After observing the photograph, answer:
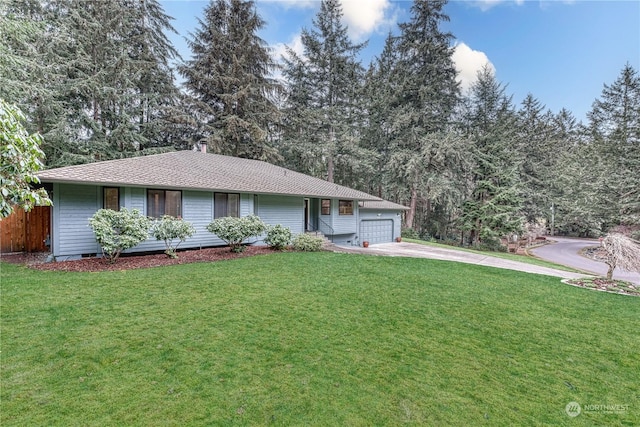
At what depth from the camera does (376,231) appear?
18.1 meters

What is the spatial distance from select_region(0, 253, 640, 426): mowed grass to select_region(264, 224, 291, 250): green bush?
4.36 metres

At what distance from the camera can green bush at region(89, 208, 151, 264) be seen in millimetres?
7742

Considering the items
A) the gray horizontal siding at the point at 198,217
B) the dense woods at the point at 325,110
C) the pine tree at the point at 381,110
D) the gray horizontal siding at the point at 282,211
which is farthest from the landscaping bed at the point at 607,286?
the pine tree at the point at 381,110

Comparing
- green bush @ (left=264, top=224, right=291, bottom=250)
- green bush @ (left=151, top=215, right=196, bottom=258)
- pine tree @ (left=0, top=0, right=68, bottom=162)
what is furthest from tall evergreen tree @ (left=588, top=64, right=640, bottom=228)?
pine tree @ (left=0, top=0, right=68, bottom=162)

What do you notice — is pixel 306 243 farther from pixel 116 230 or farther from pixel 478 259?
pixel 478 259

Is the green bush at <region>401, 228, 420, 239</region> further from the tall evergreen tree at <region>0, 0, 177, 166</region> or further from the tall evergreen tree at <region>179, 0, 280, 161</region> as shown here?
the tall evergreen tree at <region>0, 0, 177, 166</region>

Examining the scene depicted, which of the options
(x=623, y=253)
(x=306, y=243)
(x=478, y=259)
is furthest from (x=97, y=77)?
(x=623, y=253)

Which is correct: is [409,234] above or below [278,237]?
below

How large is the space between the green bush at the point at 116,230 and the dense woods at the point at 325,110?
8980 millimetres

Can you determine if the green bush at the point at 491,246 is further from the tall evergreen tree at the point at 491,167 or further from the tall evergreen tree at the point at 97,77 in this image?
the tall evergreen tree at the point at 97,77

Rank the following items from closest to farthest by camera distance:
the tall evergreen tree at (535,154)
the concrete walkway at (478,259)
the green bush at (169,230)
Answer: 1. the green bush at (169,230)
2. the concrete walkway at (478,259)
3. the tall evergreen tree at (535,154)

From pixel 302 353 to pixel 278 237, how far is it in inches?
298

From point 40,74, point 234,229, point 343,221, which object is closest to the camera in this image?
point 234,229

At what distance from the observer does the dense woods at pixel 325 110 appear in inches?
590
